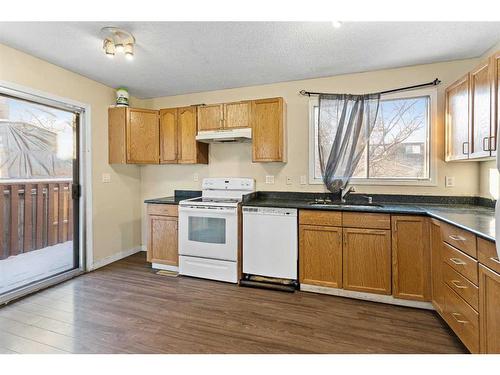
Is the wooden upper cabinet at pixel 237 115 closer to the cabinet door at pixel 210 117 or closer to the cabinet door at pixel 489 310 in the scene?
the cabinet door at pixel 210 117

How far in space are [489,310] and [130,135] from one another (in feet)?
12.8

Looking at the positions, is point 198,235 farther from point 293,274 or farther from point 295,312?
point 295,312

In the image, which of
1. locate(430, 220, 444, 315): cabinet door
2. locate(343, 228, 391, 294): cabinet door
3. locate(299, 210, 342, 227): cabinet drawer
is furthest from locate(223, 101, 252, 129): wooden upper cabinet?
locate(430, 220, 444, 315): cabinet door

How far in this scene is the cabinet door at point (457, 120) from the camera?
7.70 ft

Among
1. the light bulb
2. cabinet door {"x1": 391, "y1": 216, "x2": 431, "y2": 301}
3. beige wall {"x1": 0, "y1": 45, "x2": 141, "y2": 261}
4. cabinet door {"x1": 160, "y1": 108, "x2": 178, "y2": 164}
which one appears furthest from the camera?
cabinet door {"x1": 160, "y1": 108, "x2": 178, "y2": 164}

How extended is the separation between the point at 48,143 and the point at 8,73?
0.76m

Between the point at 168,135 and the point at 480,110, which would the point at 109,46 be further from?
the point at 480,110

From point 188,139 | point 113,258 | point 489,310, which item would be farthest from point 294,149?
point 113,258

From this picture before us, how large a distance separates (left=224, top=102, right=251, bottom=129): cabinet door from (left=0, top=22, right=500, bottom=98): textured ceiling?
341 millimetres

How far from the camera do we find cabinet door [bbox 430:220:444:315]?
2.14 metres

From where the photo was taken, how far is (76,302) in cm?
252

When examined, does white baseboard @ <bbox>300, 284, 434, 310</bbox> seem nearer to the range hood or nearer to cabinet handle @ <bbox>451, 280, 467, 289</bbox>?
cabinet handle @ <bbox>451, 280, 467, 289</bbox>

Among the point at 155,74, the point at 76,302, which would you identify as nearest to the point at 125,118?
the point at 155,74

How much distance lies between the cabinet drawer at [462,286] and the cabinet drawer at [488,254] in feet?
0.71
